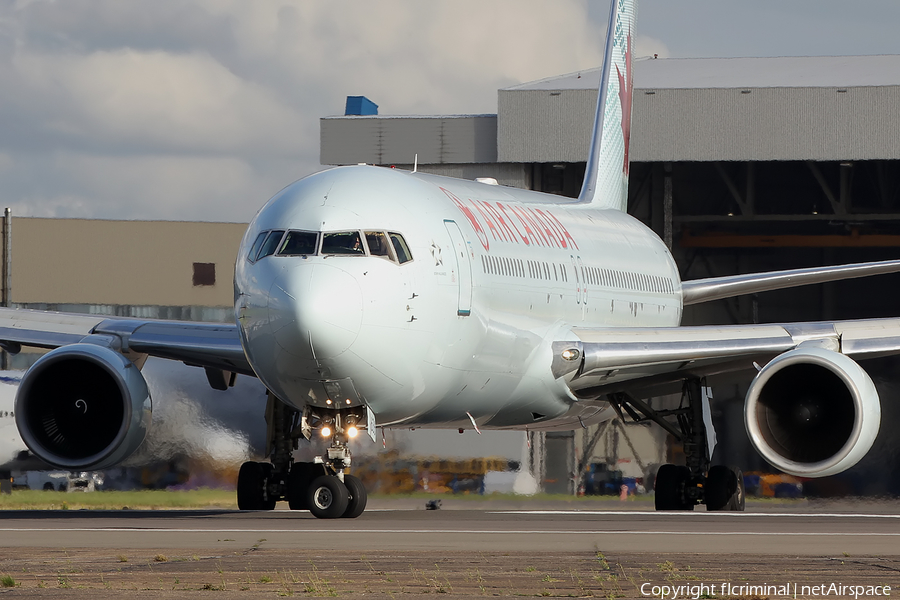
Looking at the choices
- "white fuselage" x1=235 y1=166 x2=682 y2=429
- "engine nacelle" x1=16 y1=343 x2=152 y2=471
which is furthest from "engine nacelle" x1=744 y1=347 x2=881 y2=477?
"engine nacelle" x1=16 y1=343 x2=152 y2=471

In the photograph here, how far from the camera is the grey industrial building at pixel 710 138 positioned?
104 ft

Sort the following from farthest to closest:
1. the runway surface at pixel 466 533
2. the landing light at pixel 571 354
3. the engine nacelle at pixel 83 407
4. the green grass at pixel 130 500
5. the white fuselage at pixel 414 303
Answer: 1. the green grass at pixel 130 500
2. the landing light at pixel 571 354
3. the engine nacelle at pixel 83 407
4. the white fuselage at pixel 414 303
5. the runway surface at pixel 466 533

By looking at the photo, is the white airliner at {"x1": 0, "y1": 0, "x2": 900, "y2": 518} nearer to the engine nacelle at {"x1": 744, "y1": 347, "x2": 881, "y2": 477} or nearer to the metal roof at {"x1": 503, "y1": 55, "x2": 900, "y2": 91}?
the engine nacelle at {"x1": 744, "y1": 347, "x2": 881, "y2": 477}

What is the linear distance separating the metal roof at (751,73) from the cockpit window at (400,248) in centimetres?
1909

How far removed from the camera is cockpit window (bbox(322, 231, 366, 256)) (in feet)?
46.0

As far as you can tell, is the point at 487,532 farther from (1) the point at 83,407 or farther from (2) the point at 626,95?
(2) the point at 626,95

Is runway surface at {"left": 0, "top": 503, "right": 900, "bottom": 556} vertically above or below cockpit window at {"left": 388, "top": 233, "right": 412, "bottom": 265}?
below

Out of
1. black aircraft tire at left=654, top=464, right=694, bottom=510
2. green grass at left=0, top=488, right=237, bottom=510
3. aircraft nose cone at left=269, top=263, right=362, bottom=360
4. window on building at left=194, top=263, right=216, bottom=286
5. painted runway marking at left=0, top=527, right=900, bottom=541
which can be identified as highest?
window on building at left=194, top=263, right=216, bottom=286

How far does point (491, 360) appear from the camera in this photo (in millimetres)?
16344

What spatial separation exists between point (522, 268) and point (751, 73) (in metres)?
19.9

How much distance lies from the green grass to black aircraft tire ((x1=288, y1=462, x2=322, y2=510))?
714 centimetres

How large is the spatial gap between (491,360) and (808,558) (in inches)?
265

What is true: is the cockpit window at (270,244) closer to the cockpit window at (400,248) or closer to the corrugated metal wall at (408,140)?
the cockpit window at (400,248)

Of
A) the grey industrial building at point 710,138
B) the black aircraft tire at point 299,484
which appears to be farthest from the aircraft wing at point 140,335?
the grey industrial building at point 710,138
